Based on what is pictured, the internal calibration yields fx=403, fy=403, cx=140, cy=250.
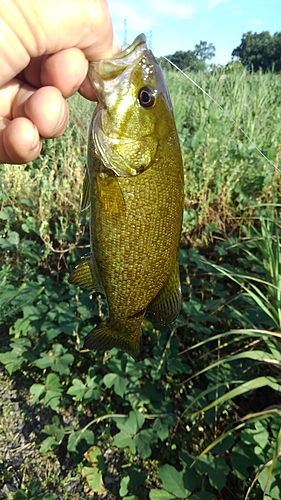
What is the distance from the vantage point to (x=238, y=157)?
334 cm

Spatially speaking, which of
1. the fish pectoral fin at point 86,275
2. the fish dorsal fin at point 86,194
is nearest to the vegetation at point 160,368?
the fish pectoral fin at point 86,275

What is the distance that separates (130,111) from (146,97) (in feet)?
0.17

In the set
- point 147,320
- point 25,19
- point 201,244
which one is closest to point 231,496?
A: point 147,320

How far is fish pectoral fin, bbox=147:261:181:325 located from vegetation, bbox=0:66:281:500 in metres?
0.68

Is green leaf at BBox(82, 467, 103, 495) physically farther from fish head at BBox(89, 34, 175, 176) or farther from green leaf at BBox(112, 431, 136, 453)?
fish head at BBox(89, 34, 175, 176)

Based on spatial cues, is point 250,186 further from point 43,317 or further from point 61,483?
point 61,483

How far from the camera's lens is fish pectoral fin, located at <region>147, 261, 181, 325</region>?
1.10 metres

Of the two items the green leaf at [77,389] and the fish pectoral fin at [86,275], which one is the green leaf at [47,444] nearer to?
the green leaf at [77,389]

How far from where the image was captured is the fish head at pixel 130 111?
100 cm

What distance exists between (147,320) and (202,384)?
1.58ft

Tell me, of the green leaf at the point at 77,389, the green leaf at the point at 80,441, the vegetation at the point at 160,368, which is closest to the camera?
the vegetation at the point at 160,368

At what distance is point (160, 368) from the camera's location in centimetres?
217

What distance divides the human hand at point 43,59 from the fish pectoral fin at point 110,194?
335 mm

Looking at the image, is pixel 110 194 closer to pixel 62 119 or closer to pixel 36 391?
pixel 62 119
